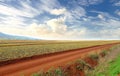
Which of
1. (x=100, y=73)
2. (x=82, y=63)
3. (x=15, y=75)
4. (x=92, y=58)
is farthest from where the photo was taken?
(x=92, y=58)

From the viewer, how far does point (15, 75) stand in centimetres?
1307

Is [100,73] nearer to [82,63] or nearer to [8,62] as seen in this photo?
[82,63]

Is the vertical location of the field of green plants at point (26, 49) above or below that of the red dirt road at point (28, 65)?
above

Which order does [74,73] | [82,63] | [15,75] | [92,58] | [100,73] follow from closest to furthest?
[15,75], [100,73], [74,73], [82,63], [92,58]

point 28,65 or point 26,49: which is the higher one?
point 26,49

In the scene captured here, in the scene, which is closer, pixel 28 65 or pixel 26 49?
pixel 28 65

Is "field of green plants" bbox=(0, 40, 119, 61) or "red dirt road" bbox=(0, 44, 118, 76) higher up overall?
"field of green plants" bbox=(0, 40, 119, 61)

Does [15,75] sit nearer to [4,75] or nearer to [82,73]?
[4,75]

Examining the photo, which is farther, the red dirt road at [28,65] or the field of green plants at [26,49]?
the field of green plants at [26,49]

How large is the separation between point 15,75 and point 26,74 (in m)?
0.73

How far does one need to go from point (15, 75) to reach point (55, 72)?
2.52 meters

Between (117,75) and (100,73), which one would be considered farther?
(100,73)

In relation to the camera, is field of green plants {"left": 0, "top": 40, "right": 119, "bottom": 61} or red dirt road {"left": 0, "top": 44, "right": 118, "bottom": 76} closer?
red dirt road {"left": 0, "top": 44, "right": 118, "bottom": 76}

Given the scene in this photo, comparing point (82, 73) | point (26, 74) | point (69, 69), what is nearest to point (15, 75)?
point (26, 74)
